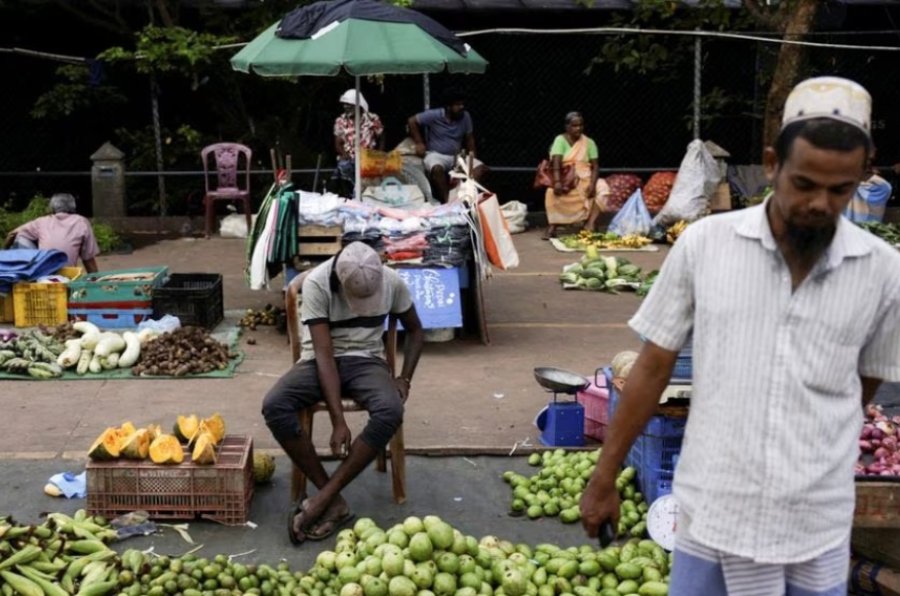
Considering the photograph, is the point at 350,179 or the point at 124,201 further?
the point at 124,201

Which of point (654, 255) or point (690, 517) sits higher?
point (690, 517)

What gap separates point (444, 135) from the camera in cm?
1388

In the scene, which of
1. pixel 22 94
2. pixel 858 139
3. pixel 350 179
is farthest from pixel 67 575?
pixel 22 94

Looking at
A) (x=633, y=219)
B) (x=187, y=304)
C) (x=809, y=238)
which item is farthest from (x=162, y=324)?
(x=809, y=238)

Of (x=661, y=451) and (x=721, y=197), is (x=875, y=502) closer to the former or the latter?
(x=661, y=451)

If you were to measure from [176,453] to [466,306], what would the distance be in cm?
458

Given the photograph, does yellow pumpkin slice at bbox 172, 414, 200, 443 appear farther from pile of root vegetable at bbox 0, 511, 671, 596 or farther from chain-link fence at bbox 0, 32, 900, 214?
chain-link fence at bbox 0, 32, 900, 214

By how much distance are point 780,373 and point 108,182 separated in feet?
46.2

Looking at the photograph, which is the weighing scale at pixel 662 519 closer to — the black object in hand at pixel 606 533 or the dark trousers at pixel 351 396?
the dark trousers at pixel 351 396

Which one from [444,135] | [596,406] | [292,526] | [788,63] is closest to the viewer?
[292,526]

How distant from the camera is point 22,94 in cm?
1620

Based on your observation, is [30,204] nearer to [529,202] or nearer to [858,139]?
[529,202]

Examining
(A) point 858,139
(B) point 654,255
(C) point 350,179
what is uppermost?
(A) point 858,139

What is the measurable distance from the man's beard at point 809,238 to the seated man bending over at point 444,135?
35.3 ft
